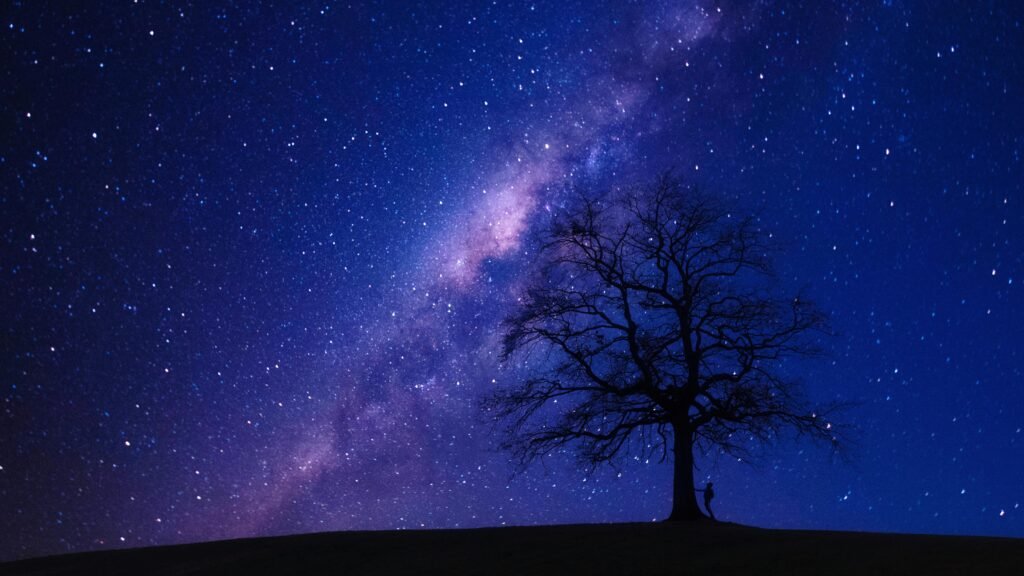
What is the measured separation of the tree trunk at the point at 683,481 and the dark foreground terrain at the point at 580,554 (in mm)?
1188

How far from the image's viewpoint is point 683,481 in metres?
23.1

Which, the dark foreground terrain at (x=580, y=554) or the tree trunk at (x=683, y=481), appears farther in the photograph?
the tree trunk at (x=683, y=481)

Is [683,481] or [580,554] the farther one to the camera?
[683,481]

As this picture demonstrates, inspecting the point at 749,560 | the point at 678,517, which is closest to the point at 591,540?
the point at 678,517

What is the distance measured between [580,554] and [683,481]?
627cm

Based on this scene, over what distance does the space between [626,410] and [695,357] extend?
245cm

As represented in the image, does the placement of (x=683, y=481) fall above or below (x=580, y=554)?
above

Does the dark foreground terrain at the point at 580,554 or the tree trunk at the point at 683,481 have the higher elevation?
the tree trunk at the point at 683,481

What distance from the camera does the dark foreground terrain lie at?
47.0 ft

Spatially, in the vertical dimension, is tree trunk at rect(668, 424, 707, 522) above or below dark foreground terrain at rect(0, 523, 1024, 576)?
above

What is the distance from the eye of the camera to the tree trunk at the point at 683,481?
74.8 feet

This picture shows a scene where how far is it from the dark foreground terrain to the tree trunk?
3.90 ft

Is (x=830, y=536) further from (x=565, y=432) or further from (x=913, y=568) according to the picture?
(x=565, y=432)

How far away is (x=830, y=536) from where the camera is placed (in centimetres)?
1856
